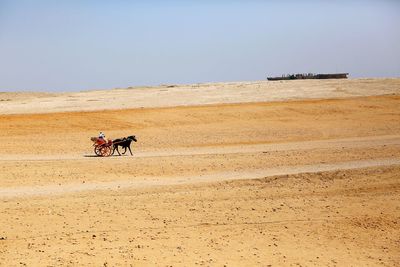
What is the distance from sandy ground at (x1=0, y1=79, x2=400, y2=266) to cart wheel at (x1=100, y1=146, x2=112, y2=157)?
1.80 ft

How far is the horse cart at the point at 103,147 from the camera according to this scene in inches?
822

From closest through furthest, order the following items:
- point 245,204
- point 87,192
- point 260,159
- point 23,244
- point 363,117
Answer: point 23,244, point 245,204, point 87,192, point 260,159, point 363,117

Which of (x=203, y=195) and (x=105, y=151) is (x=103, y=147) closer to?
(x=105, y=151)

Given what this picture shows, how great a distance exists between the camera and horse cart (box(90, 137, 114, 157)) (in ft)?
68.5

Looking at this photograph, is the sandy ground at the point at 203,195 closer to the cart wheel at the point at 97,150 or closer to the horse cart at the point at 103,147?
the cart wheel at the point at 97,150

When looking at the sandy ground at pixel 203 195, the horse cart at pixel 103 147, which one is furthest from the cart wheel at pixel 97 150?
the sandy ground at pixel 203 195

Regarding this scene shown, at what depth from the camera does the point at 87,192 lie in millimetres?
14023

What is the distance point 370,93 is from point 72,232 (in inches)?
1503

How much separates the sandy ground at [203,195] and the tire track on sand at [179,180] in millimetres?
35

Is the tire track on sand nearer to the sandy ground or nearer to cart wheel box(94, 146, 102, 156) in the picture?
the sandy ground

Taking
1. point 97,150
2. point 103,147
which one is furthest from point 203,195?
point 97,150

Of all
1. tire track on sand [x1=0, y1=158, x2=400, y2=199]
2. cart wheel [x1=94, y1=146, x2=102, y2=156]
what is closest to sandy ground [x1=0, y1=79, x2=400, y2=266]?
tire track on sand [x1=0, y1=158, x2=400, y2=199]

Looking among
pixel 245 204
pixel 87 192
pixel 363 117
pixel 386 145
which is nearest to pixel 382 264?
pixel 245 204

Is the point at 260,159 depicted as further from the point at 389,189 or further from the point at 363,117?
the point at 363,117
